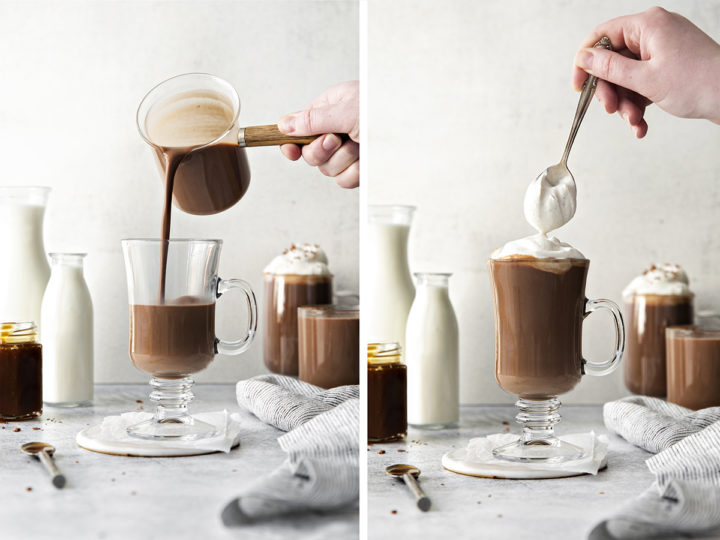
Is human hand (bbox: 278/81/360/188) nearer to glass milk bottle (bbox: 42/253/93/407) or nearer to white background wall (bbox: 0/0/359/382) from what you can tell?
white background wall (bbox: 0/0/359/382)

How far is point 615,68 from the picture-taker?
1009 millimetres

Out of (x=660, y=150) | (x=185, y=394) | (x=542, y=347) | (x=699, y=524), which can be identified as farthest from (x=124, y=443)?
(x=660, y=150)

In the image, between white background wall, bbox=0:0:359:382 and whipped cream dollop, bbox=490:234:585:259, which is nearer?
whipped cream dollop, bbox=490:234:585:259

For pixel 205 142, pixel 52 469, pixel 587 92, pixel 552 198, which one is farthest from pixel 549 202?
pixel 52 469

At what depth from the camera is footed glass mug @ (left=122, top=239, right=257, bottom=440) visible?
0.89 metres

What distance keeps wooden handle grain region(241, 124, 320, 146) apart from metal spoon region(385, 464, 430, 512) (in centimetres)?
49

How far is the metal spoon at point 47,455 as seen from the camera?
2.46ft

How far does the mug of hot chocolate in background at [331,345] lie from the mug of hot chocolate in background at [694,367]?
493 mm

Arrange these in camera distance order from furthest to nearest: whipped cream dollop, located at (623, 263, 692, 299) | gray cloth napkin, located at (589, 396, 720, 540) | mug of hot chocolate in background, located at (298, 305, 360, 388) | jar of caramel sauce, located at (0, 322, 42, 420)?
whipped cream dollop, located at (623, 263, 692, 299) → mug of hot chocolate in background, located at (298, 305, 360, 388) → jar of caramel sauce, located at (0, 322, 42, 420) → gray cloth napkin, located at (589, 396, 720, 540)

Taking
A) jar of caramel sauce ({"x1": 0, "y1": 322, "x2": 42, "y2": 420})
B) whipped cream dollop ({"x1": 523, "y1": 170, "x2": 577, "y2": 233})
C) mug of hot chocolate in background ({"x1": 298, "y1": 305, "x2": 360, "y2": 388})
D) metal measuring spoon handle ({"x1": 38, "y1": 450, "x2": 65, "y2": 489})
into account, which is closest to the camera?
metal measuring spoon handle ({"x1": 38, "y1": 450, "x2": 65, "y2": 489})

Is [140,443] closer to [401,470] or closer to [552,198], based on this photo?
[401,470]

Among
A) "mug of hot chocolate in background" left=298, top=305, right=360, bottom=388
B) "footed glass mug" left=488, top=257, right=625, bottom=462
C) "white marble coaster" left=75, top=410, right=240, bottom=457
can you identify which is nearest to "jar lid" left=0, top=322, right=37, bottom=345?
"white marble coaster" left=75, top=410, right=240, bottom=457

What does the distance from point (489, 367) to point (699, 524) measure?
666 millimetres

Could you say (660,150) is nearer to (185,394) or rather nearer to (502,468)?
(502,468)
